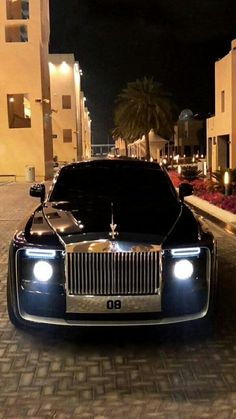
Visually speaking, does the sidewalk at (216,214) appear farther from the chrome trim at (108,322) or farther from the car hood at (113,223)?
the chrome trim at (108,322)

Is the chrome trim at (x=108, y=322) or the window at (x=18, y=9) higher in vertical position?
the window at (x=18, y=9)

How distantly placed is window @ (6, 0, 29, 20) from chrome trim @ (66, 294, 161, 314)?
35.9m

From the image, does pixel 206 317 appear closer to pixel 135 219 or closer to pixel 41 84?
pixel 135 219

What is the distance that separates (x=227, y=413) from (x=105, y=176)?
12.8 feet

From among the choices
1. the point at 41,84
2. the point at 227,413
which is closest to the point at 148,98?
the point at 41,84

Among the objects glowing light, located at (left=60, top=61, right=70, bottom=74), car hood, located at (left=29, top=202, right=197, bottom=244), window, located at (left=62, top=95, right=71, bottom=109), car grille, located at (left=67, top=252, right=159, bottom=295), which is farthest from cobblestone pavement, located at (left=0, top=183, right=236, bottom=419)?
glowing light, located at (left=60, top=61, right=70, bottom=74)

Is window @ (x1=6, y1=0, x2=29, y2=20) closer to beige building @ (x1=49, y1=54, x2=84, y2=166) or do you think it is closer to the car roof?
beige building @ (x1=49, y1=54, x2=84, y2=166)

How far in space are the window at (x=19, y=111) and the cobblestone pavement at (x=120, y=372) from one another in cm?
3303

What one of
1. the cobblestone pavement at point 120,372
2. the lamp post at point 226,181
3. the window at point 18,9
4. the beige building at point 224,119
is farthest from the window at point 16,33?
the cobblestone pavement at point 120,372

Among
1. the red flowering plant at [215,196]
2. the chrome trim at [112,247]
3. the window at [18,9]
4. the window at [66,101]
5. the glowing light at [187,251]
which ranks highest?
the window at [18,9]

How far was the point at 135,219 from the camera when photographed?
5.44 metres

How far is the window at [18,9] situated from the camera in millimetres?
37906

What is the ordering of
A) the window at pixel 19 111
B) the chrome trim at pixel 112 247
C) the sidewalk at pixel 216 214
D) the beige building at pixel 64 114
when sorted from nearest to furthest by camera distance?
the chrome trim at pixel 112 247, the sidewalk at pixel 216 214, the window at pixel 19 111, the beige building at pixel 64 114

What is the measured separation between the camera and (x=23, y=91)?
37.3 meters
